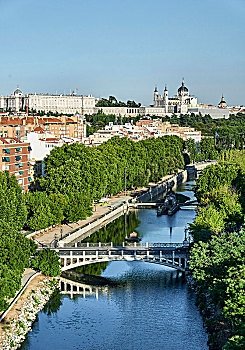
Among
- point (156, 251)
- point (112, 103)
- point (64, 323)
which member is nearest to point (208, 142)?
point (156, 251)

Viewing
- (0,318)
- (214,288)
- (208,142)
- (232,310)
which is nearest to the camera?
(232,310)

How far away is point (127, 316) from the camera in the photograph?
79.9 feet

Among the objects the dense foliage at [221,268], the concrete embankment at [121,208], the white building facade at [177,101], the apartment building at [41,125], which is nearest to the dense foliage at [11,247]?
the concrete embankment at [121,208]

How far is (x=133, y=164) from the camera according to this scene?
188 feet

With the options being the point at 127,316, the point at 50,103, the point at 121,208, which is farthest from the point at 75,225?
the point at 50,103

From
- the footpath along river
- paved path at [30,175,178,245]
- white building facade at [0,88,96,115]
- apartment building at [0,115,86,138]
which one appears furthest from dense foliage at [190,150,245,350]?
white building facade at [0,88,96,115]

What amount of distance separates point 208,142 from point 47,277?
6763 cm

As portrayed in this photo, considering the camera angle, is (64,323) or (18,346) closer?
(18,346)

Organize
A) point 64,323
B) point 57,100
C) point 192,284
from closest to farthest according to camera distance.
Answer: point 64,323 < point 192,284 < point 57,100

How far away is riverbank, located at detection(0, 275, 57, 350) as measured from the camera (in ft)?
70.9

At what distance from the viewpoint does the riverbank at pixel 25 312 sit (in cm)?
2162

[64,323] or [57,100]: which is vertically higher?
[57,100]

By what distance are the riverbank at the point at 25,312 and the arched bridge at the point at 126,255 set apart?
1653mm

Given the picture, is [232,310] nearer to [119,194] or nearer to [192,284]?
[192,284]
